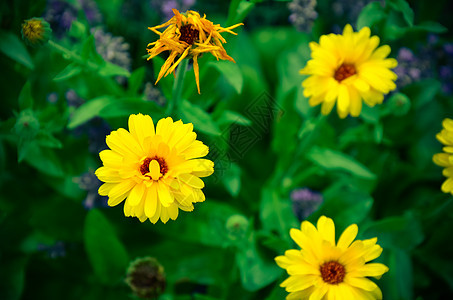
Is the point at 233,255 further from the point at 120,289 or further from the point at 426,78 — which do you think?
the point at 426,78

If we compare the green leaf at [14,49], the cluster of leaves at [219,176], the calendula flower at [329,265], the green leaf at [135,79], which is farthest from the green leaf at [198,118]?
the green leaf at [14,49]

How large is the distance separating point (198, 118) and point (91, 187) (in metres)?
0.41

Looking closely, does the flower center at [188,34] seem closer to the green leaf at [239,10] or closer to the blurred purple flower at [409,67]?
the green leaf at [239,10]

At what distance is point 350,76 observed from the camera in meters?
0.86

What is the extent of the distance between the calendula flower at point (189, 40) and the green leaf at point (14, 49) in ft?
1.38

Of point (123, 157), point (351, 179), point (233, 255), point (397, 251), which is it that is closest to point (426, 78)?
point (351, 179)

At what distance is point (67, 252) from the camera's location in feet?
3.92

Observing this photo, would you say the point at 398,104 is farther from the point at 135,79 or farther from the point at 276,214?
the point at 135,79

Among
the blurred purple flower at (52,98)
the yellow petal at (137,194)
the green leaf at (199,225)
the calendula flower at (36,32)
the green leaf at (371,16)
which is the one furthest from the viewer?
the blurred purple flower at (52,98)

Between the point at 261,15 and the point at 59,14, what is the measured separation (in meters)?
0.70

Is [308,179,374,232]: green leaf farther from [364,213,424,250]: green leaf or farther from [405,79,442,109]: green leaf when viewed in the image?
[405,79,442,109]: green leaf

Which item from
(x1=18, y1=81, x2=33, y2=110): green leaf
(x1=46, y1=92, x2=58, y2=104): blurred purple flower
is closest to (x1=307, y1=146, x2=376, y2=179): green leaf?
(x1=18, y1=81, x2=33, y2=110): green leaf

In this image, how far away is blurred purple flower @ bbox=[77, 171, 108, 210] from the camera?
Answer: 3.63 feet

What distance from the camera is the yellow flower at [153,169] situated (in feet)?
2.20
